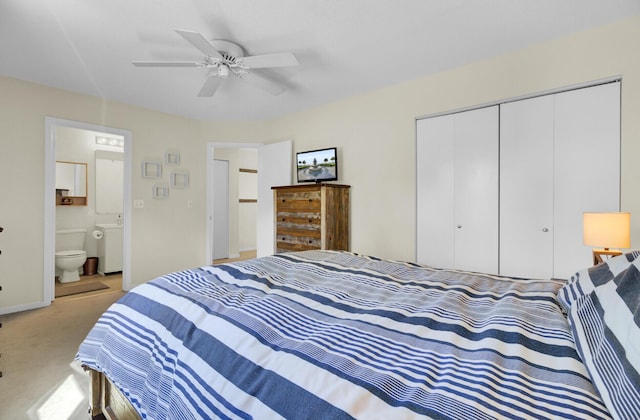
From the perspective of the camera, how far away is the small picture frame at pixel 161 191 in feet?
14.3

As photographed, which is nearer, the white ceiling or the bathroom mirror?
the white ceiling

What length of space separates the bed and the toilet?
3.70 m

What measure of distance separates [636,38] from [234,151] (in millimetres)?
5786

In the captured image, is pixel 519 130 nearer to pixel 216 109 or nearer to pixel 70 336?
pixel 216 109

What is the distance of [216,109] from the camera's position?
4301mm

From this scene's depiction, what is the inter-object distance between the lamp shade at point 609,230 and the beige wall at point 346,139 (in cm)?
44

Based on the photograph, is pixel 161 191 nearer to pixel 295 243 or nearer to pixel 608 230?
pixel 295 243

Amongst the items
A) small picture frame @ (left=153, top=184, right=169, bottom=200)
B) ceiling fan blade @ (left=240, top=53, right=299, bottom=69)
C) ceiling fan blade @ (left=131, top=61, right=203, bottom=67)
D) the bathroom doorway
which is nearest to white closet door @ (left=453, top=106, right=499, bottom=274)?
ceiling fan blade @ (left=240, top=53, right=299, bottom=69)

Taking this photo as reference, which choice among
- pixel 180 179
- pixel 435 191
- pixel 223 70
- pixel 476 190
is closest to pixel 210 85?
pixel 223 70

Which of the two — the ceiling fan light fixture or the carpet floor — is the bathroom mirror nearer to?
the carpet floor

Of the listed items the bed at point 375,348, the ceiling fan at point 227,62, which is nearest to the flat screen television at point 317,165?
the ceiling fan at point 227,62

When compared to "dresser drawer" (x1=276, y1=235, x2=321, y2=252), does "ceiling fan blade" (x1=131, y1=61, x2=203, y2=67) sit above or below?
above

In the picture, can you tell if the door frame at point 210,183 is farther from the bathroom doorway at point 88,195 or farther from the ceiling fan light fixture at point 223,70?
the ceiling fan light fixture at point 223,70

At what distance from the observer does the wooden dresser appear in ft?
11.6
